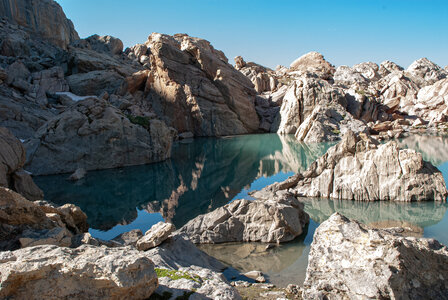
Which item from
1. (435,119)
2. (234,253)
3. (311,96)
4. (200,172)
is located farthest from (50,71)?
(435,119)

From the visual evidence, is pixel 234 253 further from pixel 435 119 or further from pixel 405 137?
pixel 435 119

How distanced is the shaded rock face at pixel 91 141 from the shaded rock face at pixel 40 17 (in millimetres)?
52803

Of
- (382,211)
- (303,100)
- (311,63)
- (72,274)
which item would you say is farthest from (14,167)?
(311,63)

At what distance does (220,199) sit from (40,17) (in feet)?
241

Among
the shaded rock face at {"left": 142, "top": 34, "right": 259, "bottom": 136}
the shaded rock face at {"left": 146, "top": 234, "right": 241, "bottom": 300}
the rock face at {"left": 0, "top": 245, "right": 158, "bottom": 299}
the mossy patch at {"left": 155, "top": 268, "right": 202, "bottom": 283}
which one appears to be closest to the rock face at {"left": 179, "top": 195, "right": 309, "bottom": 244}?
the shaded rock face at {"left": 146, "top": 234, "right": 241, "bottom": 300}

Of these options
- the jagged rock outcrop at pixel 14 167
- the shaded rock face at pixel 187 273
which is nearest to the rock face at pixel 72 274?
the shaded rock face at pixel 187 273

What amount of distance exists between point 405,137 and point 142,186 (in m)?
39.6

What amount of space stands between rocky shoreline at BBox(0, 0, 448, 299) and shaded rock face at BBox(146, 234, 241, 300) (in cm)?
5

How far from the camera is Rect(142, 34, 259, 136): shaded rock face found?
5647cm

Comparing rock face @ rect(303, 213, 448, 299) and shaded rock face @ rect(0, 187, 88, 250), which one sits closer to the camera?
rock face @ rect(303, 213, 448, 299)

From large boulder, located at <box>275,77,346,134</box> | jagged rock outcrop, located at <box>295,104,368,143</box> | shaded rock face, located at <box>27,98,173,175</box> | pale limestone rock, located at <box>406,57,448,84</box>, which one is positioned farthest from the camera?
pale limestone rock, located at <box>406,57,448,84</box>

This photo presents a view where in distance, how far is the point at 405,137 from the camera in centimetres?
4794

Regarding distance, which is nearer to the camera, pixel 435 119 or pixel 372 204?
pixel 372 204

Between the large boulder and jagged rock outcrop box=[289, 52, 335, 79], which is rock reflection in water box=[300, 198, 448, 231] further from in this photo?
jagged rock outcrop box=[289, 52, 335, 79]
